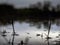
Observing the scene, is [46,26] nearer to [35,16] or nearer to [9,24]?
[35,16]

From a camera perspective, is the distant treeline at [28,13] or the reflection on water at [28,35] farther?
the distant treeline at [28,13]

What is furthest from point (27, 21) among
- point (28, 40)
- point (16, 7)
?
point (28, 40)

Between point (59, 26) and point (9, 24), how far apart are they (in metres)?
1.18

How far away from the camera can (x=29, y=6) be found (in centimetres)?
486

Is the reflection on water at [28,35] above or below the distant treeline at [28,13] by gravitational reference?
below

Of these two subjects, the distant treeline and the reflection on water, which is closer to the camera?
the reflection on water

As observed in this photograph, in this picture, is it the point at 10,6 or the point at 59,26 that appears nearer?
the point at 10,6

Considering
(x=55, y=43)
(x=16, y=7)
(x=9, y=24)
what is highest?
(x=16, y=7)

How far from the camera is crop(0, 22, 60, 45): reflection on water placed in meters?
4.07

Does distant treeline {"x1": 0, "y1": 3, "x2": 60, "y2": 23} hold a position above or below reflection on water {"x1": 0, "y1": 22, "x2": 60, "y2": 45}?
above

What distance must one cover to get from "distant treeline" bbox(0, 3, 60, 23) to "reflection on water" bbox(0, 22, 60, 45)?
0.22m

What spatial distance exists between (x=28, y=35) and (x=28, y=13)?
26.3 inches

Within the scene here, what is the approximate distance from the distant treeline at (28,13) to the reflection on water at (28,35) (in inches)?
8.5

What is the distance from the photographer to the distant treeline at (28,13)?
15.3ft
